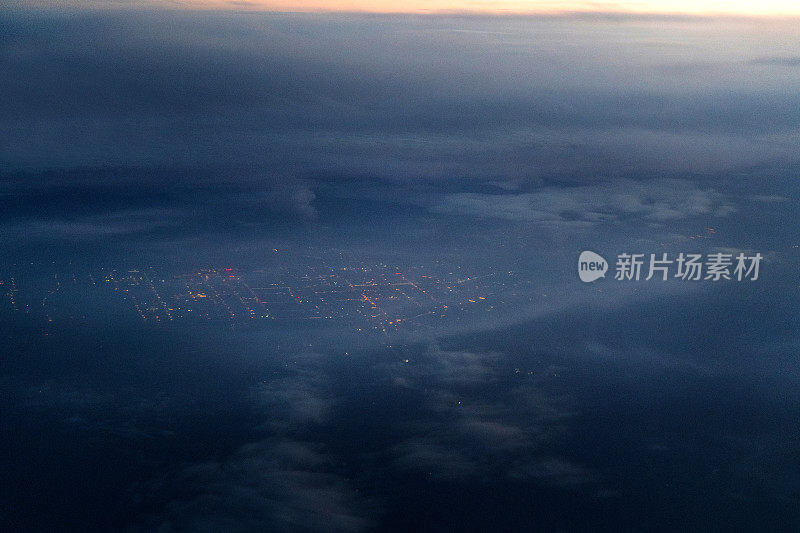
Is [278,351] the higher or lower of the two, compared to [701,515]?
higher

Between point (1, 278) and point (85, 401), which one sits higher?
point (1, 278)

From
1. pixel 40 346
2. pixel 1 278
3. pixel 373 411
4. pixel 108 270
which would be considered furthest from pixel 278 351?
pixel 1 278

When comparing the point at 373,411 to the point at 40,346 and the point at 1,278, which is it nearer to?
the point at 40,346

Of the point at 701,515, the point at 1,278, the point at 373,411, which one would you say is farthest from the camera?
the point at 1,278

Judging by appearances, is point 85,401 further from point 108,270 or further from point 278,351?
point 108,270

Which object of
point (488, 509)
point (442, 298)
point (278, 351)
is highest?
point (442, 298)

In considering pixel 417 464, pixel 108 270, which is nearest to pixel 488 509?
pixel 417 464

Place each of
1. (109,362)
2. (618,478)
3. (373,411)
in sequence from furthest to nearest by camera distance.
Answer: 1. (109,362)
2. (373,411)
3. (618,478)

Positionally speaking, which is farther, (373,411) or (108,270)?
(108,270)

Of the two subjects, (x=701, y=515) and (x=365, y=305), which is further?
(x=365, y=305)
